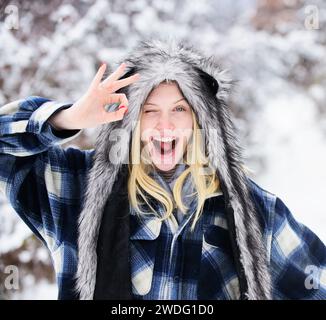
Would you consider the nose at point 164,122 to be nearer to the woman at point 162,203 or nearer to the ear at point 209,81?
the woman at point 162,203

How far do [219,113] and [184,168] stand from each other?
0.72 ft

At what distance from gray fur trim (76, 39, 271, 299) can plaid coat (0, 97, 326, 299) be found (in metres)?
0.05

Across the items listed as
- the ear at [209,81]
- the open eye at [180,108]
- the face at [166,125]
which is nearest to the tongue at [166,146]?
the face at [166,125]

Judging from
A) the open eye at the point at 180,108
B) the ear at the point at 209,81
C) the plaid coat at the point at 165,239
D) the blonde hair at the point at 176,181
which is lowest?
the plaid coat at the point at 165,239

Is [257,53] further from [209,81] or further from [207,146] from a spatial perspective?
[207,146]

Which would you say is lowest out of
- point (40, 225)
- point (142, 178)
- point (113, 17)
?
point (40, 225)

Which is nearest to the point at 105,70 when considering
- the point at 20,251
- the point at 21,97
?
the point at 21,97

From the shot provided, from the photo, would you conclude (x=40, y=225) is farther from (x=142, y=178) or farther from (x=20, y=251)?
(x=142, y=178)

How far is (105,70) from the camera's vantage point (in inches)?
64.7

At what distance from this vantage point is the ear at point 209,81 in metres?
1.58

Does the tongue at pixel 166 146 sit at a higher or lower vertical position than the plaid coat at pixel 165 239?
higher

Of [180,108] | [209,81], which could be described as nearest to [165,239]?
[180,108]

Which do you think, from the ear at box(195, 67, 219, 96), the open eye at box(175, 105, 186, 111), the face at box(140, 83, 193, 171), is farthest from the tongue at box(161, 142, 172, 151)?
the ear at box(195, 67, 219, 96)

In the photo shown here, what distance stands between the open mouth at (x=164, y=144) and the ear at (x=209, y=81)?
203 millimetres
